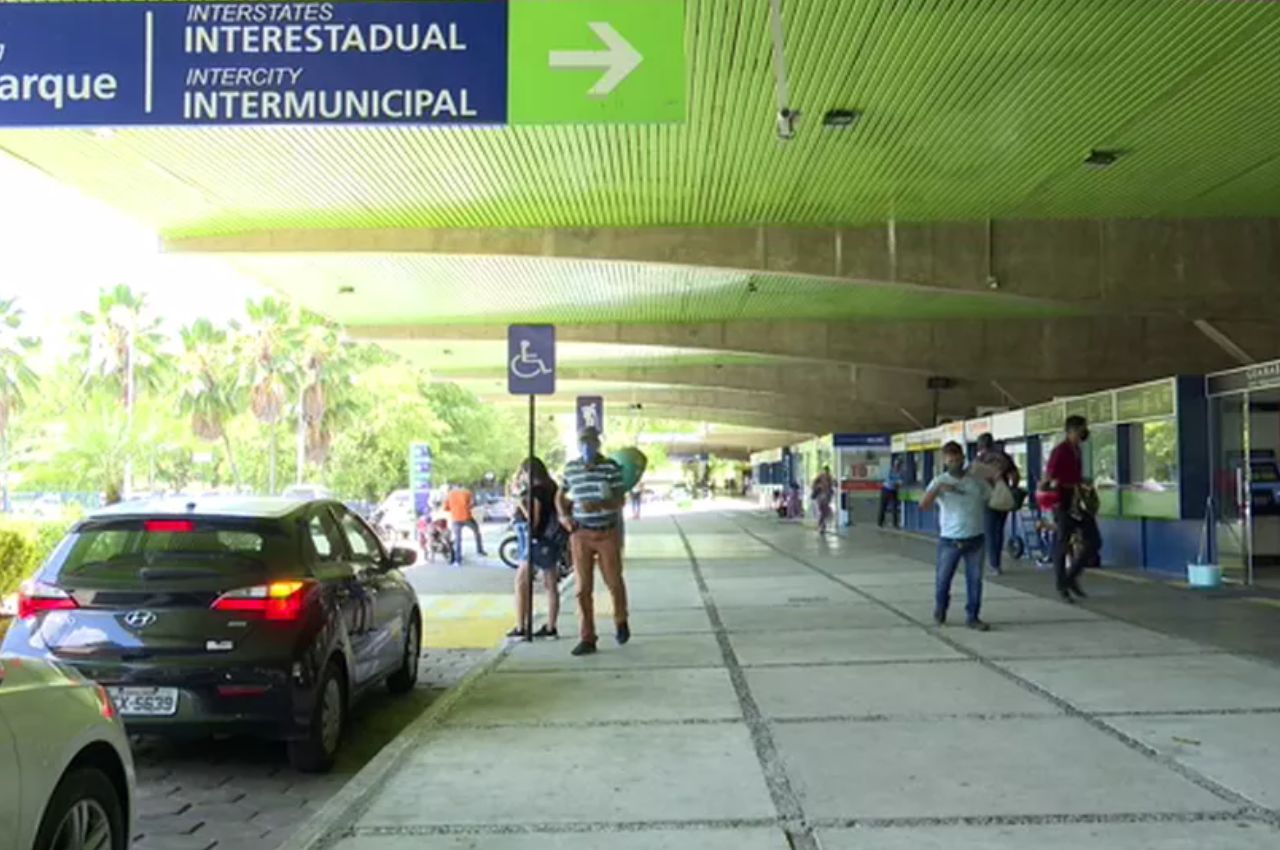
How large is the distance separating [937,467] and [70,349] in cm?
3956

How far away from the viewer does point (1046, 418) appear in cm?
1994

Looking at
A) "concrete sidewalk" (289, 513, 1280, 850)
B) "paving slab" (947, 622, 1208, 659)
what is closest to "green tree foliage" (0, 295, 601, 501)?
"paving slab" (947, 622, 1208, 659)

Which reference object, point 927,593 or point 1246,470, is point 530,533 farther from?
point 1246,470

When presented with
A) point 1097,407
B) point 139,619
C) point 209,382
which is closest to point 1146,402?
point 1097,407

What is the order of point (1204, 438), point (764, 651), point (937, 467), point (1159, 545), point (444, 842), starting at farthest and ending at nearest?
1. point (937, 467)
2. point (1159, 545)
3. point (1204, 438)
4. point (764, 651)
5. point (444, 842)

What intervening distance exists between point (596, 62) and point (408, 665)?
4.79m

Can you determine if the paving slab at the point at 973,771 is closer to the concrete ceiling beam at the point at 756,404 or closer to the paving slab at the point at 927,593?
the paving slab at the point at 927,593

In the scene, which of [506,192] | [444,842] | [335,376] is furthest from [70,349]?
[444,842]

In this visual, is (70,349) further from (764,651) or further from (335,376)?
(764,651)

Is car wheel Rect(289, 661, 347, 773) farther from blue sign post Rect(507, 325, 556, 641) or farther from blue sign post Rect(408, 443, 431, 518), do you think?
blue sign post Rect(408, 443, 431, 518)

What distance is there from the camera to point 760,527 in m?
34.6

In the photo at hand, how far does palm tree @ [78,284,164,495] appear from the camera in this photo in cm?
5097

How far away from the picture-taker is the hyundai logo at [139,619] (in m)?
6.40

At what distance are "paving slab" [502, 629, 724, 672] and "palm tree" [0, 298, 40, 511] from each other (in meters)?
37.8
